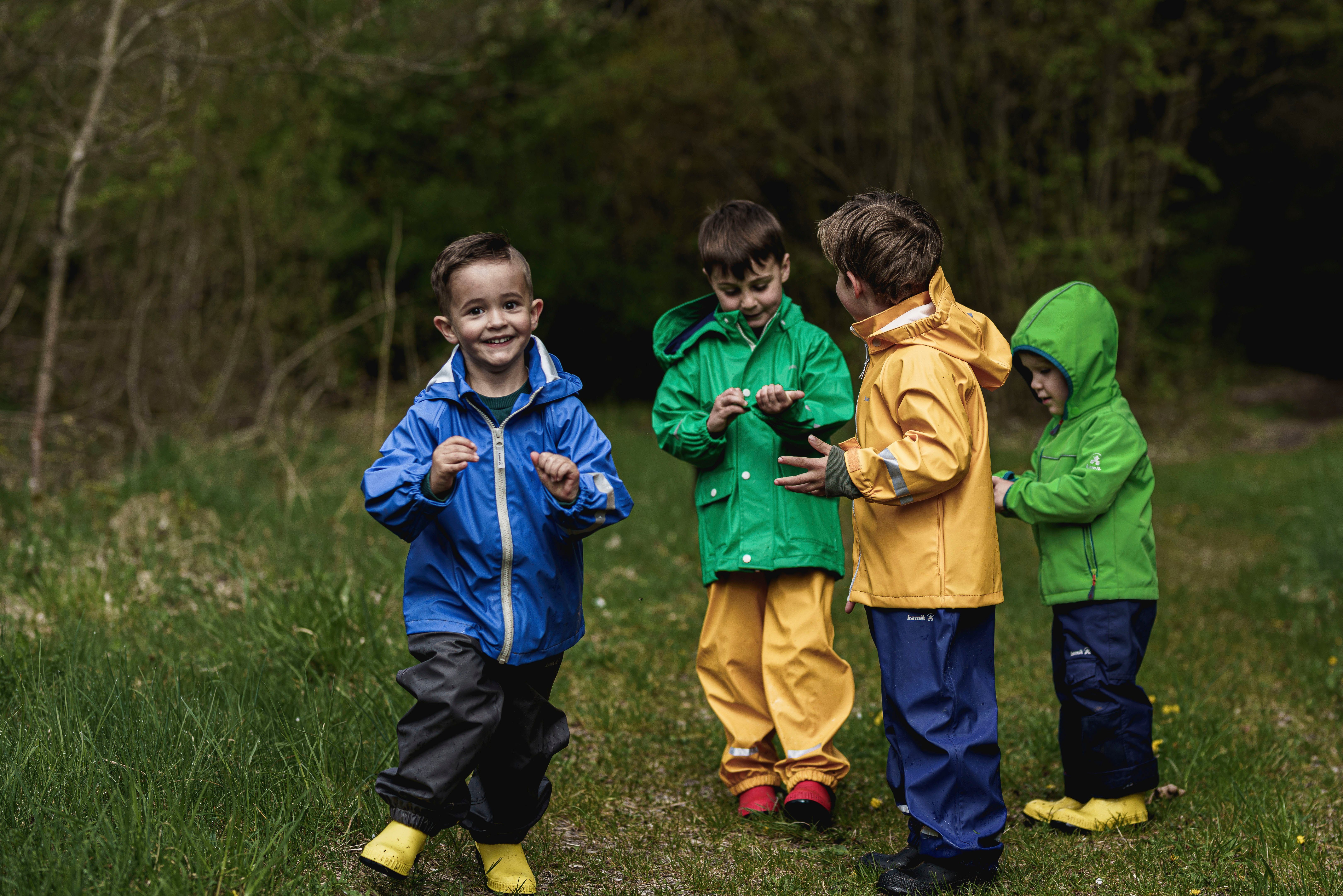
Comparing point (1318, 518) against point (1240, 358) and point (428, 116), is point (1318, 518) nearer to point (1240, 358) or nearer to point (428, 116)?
point (428, 116)

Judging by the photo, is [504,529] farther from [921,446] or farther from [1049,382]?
[1049,382]

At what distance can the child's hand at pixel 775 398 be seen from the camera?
3.32 meters

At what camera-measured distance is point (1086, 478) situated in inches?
134

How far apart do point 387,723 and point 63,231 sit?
416 centimetres

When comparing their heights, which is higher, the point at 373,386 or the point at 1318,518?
the point at 373,386

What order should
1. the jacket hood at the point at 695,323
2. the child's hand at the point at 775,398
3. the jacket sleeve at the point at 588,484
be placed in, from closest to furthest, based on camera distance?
1. the jacket sleeve at the point at 588,484
2. the child's hand at the point at 775,398
3. the jacket hood at the point at 695,323

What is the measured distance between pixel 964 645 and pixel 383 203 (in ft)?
36.8

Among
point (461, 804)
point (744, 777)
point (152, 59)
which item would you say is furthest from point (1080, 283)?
point (152, 59)

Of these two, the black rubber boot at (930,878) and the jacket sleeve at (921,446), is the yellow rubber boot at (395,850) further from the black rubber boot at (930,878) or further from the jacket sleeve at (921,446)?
the jacket sleeve at (921,446)

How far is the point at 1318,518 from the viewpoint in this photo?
7.18m

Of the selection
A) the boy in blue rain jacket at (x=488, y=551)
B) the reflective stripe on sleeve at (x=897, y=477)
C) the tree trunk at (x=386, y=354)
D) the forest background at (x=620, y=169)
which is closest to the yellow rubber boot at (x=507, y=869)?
the boy in blue rain jacket at (x=488, y=551)

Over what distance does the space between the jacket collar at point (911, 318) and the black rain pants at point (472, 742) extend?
1.20 m

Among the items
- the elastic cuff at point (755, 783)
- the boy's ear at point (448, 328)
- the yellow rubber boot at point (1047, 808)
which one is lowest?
the yellow rubber boot at point (1047, 808)

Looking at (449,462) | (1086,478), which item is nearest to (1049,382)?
(1086,478)
